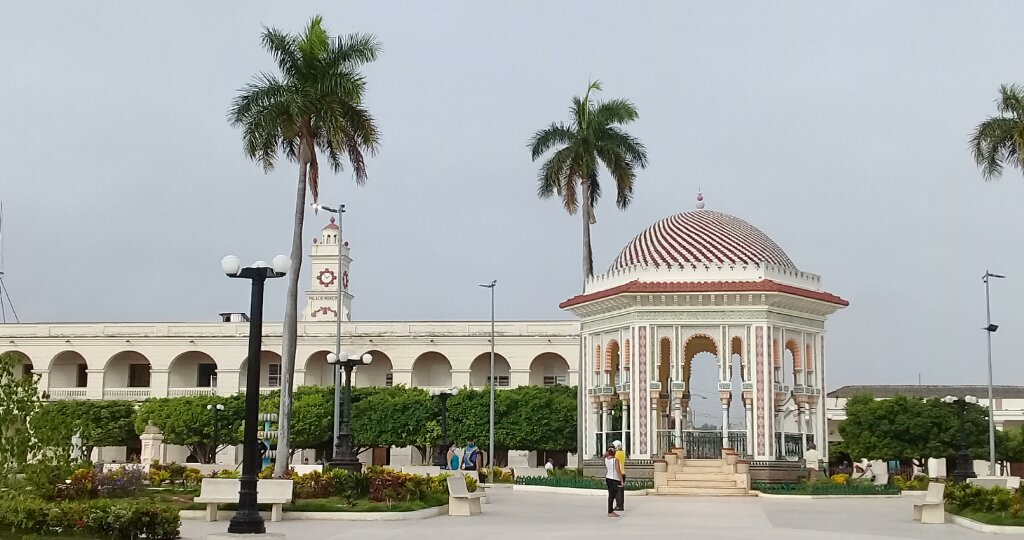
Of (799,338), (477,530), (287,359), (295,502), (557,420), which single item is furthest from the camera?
(557,420)

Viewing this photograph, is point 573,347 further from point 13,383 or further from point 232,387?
point 13,383

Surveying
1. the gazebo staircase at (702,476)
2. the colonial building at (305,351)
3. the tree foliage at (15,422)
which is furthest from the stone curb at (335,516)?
the colonial building at (305,351)

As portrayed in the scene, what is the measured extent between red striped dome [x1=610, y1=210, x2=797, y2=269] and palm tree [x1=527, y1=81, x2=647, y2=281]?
215 inches

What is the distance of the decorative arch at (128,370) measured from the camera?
224ft

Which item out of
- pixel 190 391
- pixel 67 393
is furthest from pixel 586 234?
pixel 67 393

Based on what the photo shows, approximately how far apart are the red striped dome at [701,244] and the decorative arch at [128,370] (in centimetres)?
3896

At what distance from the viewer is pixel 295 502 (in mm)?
22078

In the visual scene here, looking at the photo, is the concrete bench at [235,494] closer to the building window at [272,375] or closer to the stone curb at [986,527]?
the stone curb at [986,527]

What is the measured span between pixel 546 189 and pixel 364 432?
18.3 metres

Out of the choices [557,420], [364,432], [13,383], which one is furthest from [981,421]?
[13,383]

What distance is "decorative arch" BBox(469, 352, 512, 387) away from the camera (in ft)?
216

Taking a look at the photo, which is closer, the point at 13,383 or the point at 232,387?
the point at 13,383

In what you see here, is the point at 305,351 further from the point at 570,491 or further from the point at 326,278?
the point at 570,491

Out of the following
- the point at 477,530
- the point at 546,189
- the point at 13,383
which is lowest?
the point at 477,530
